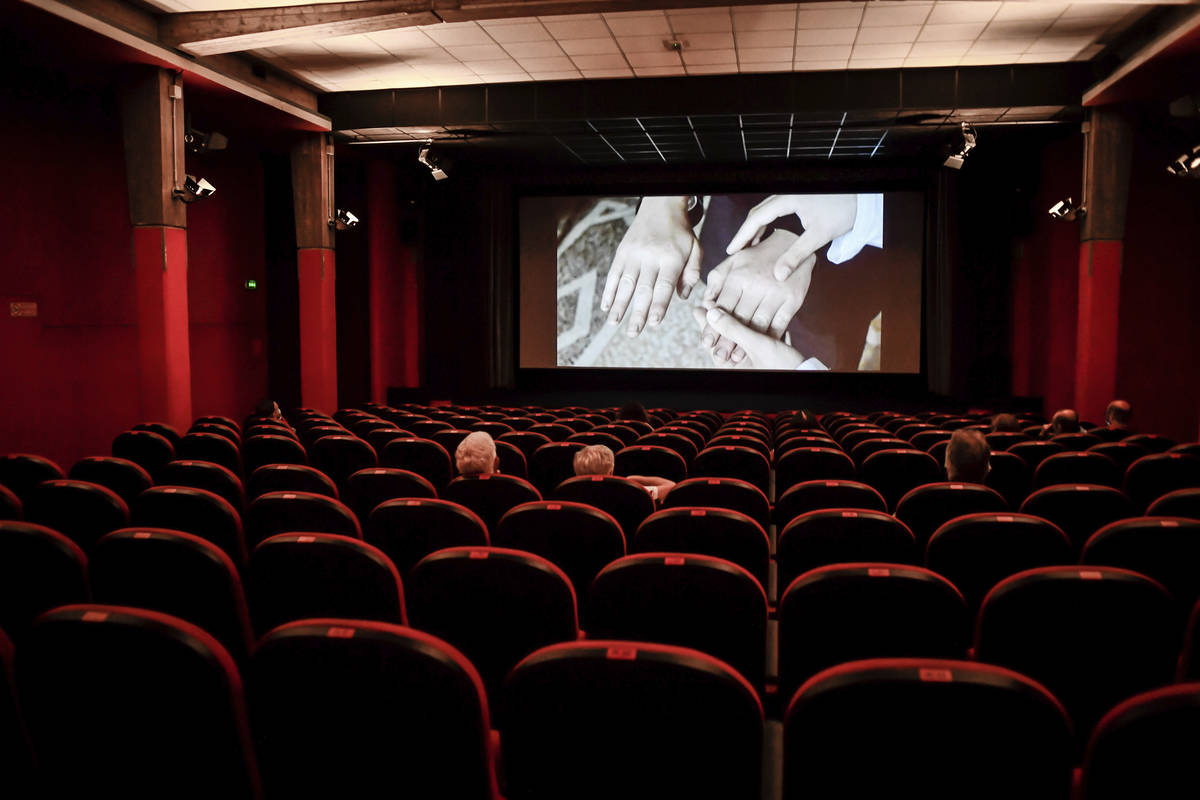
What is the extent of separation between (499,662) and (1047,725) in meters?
1.35

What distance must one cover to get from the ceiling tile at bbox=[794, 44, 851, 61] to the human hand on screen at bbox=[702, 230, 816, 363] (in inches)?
160

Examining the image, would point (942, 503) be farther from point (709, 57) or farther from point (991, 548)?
point (709, 57)

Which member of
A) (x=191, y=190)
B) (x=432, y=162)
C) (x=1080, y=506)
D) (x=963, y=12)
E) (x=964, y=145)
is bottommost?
(x=1080, y=506)

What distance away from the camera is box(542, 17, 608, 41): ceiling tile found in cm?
923

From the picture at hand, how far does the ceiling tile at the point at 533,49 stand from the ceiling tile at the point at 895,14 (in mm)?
3674

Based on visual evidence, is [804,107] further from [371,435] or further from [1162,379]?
[371,435]

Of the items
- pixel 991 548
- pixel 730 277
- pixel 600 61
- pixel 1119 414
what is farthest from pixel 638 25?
pixel 991 548

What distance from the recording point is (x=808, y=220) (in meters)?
14.2

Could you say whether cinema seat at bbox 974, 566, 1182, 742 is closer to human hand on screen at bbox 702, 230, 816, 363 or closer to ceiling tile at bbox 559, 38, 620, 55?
ceiling tile at bbox 559, 38, 620, 55

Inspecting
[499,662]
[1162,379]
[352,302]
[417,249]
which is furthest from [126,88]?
[1162,379]

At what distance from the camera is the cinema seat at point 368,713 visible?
4.49ft

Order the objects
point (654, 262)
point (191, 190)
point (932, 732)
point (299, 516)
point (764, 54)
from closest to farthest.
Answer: point (932, 732), point (299, 516), point (191, 190), point (764, 54), point (654, 262)

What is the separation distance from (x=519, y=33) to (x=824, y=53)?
12.6ft

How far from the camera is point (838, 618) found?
2049 millimetres
